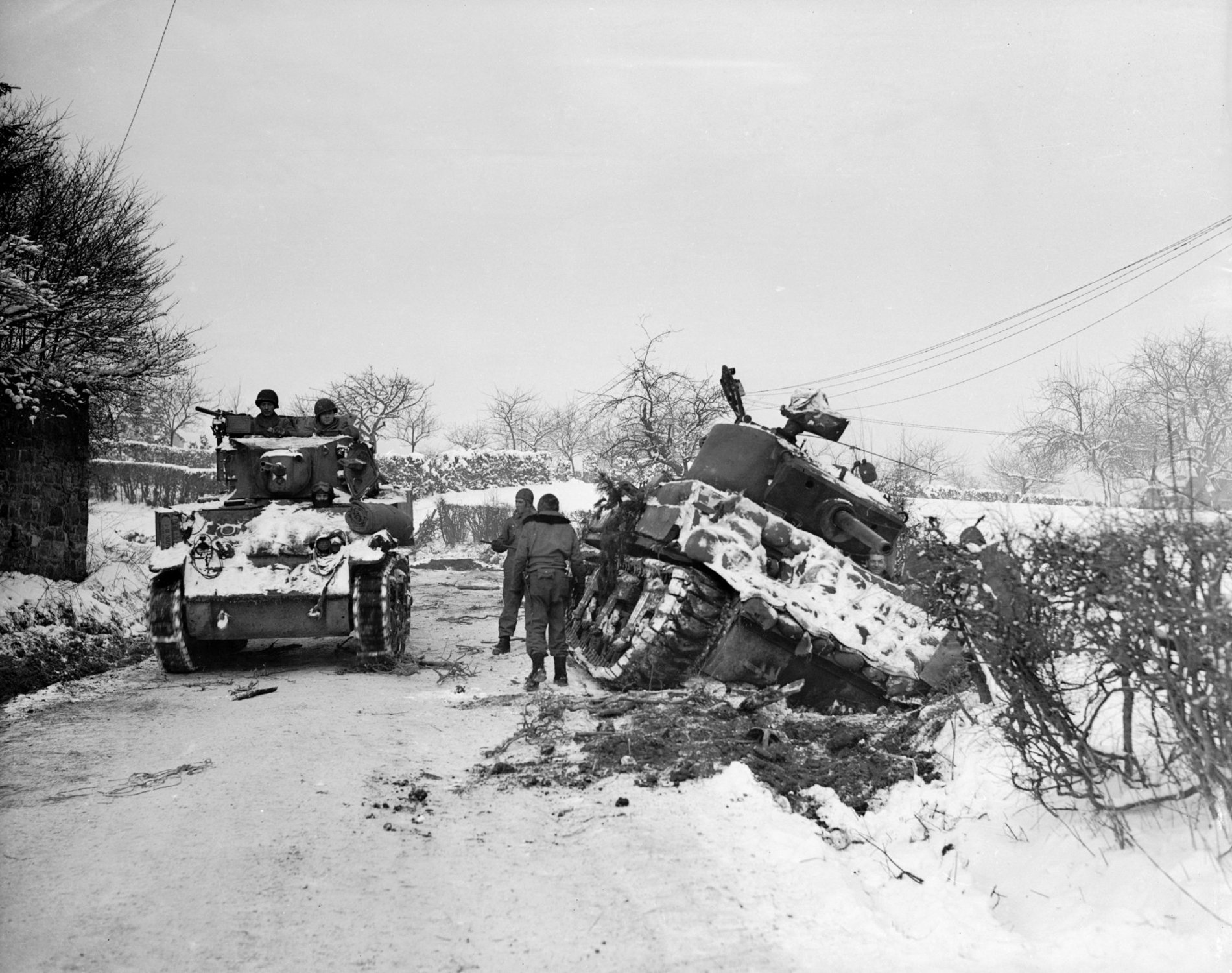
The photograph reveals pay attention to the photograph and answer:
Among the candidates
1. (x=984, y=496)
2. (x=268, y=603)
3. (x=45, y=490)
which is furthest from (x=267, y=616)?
(x=984, y=496)

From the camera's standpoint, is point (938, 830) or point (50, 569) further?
point (50, 569)

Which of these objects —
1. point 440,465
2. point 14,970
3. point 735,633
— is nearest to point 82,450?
point 735,633

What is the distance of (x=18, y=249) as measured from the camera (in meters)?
7.84

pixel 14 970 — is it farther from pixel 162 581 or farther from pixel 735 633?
pixel 162 581

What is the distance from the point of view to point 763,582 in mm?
6980

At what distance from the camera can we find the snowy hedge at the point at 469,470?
101 feet

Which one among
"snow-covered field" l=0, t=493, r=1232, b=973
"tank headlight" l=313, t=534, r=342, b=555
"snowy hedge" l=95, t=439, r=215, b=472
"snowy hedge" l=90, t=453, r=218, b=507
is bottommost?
"snow-covered field" l=0, t=493, r=1232, b=973

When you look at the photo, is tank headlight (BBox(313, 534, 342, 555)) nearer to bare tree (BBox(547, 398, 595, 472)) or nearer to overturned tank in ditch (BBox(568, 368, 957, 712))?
overturned tank in ditch (BBox(568, 368, 957, 712))

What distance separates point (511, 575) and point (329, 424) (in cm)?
327

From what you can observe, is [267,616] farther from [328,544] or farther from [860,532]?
[860,532]

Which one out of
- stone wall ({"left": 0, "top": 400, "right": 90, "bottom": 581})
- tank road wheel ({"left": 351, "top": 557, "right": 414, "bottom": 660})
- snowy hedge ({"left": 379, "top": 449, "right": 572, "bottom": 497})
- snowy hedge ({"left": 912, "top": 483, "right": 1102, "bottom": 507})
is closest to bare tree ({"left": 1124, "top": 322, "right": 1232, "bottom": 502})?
snowy hedge ({"left": 912, "top": 483, "right": 1102, "bottom": 507})

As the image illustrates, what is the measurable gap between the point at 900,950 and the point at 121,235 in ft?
40.8

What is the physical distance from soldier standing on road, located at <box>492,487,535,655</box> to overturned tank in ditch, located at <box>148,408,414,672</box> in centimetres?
98

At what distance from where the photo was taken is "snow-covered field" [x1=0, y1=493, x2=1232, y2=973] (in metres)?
2.78
